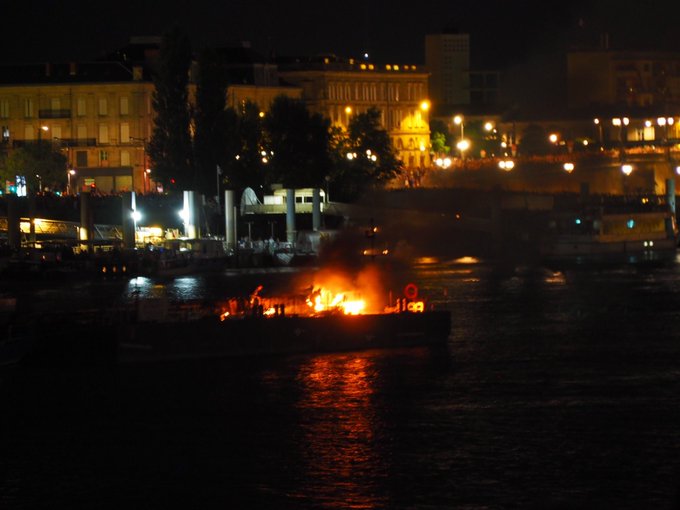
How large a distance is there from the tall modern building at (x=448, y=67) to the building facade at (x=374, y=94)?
85.5 ft

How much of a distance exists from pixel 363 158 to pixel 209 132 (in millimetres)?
21746

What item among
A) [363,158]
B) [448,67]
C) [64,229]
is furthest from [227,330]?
[448,67]

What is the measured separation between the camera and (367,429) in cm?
3169

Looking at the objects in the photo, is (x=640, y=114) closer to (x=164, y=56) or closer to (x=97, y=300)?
(x=164, y=56)

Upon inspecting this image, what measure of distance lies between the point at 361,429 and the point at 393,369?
671 centimetres

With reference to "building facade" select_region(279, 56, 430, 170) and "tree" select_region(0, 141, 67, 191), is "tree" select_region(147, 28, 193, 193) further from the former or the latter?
"building facade" select_region(279, 56, 430, 170)

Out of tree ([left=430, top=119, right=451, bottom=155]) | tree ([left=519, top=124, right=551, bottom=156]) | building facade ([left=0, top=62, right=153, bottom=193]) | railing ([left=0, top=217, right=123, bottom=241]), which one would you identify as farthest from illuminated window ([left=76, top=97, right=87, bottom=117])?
tree ([left=430, top=119, right=451, bottom=155])

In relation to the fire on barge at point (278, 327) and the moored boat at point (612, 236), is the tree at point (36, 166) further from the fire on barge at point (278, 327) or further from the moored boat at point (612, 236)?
the fire on barge at point (278, 327)

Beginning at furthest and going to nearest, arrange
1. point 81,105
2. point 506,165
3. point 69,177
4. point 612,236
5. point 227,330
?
point 506,165, point 81,105, point 69,177, point 612,236, point 227,330

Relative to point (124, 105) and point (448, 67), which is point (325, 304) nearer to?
point (124, 105)

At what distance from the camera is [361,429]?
104 feet

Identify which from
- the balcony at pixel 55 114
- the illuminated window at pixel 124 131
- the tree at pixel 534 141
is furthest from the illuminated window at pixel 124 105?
the tree at pixel 534 141

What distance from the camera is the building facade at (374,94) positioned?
119 meters

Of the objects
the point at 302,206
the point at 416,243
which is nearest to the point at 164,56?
the point at 302,206
